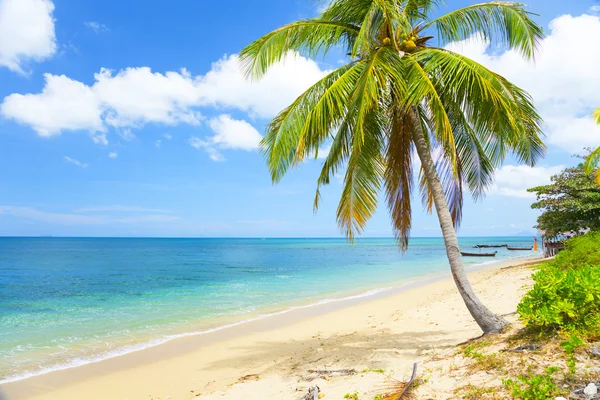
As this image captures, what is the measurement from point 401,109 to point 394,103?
0.15m

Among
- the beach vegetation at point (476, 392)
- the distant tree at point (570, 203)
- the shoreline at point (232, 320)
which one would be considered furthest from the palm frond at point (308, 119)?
the distant tree at point (570, 203)

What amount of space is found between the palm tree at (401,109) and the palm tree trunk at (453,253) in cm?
2

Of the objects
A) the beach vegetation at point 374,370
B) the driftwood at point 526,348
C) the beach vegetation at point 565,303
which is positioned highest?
the beach vegetation at point 565,303

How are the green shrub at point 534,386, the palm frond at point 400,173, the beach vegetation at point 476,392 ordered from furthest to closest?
the palm frond at point 400,173 → the beach vegetation at point 476,392 → the green shrub at point 534,386

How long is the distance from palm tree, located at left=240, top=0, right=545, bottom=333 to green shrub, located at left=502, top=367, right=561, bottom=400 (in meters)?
1.93

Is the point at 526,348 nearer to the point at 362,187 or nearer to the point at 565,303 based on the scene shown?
the point at 565,303

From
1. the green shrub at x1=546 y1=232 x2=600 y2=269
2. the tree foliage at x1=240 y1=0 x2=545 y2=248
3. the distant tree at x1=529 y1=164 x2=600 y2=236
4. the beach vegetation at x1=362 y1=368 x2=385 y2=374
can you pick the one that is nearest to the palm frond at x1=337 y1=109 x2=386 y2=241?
the tree foliage at x1=240 y1=0 x2=545 y2=248

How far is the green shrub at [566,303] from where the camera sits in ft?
14.7

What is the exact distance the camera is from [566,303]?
4445mm

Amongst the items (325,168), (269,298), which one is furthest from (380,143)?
(269,298)

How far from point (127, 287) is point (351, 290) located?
12865 millimetres

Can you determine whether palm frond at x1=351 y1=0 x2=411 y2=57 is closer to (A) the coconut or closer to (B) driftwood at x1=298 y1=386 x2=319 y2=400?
(A) the coconut

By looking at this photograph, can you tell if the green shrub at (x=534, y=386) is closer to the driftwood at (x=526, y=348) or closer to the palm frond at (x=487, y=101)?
the driftwood at (x=526, y=348)

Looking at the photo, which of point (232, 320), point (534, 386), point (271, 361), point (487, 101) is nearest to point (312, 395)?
point (534, 386)
